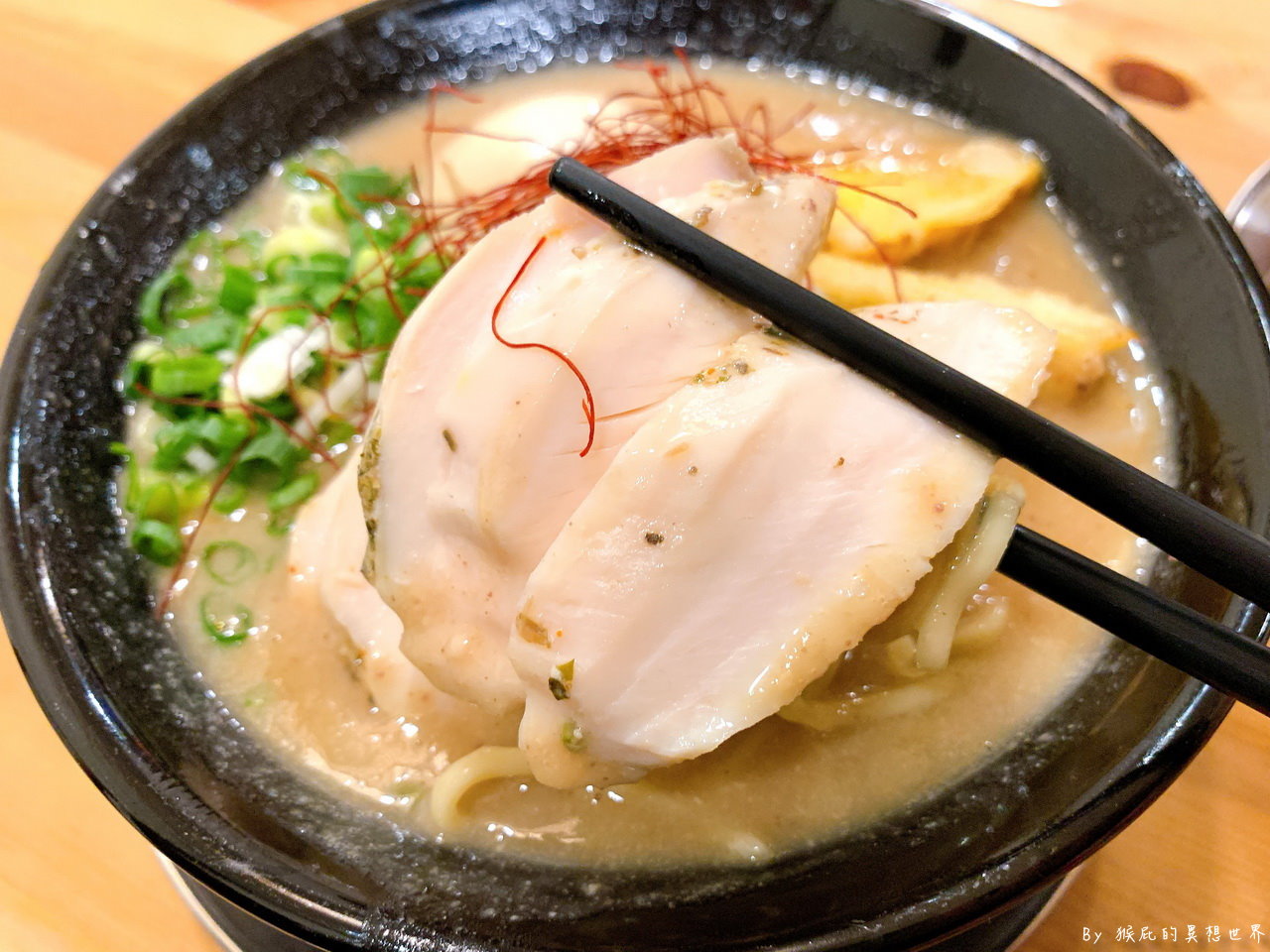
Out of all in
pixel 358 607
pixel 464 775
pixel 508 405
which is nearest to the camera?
pixel 508 405

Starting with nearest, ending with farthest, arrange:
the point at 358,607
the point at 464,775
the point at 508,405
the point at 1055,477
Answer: the point at 1055,477
the point at 508,405
the point at 464,775
the point at 358,607

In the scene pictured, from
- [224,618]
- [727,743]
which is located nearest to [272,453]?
[224,618]

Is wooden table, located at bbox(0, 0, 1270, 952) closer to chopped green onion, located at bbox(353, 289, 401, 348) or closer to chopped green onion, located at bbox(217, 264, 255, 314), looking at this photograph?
chopped green onion, located at bbox(217, 264, 255, 314)

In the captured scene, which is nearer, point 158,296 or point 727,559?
point 727,559

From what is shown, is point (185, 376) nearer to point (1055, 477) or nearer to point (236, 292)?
point (236, 292)

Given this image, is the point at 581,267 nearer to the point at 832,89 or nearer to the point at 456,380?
the point at 456,380

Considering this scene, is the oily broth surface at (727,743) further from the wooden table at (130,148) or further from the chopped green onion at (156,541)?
the wooden table at (130,148)

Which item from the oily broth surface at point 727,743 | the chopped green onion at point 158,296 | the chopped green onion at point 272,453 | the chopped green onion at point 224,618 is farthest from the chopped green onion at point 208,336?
the chopped green onion at point 224,618

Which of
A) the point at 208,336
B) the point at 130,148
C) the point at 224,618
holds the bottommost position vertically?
the point at 224,618
